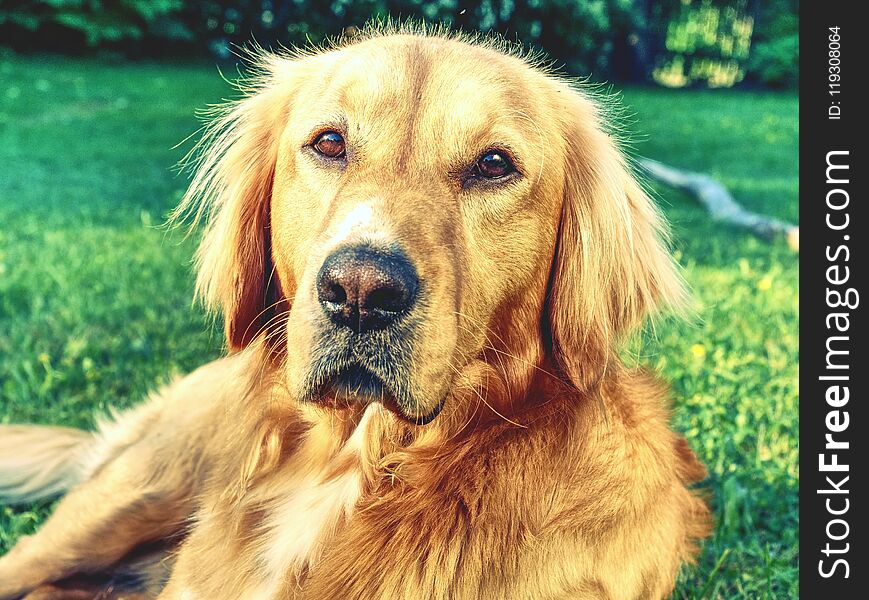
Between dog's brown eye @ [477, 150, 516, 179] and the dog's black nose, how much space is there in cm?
52

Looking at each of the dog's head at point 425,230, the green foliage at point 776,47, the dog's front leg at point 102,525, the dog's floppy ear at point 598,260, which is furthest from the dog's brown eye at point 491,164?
the green foliage at point 776,47

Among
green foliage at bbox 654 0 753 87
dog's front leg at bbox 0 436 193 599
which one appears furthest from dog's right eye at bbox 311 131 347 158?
green foliage at bbox 654 0 753 87

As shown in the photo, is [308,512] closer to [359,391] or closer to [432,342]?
[359,391]

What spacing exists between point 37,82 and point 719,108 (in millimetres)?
13395

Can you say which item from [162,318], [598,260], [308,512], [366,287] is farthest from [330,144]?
[162,318]

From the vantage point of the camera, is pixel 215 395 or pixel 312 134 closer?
pixel 312 134

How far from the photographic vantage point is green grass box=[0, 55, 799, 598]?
3.54 meters

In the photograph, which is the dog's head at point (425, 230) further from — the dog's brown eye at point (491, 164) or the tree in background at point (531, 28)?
the tree in background at point (531, 28)

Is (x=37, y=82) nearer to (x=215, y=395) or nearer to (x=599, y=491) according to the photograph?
(x=215, y=395)

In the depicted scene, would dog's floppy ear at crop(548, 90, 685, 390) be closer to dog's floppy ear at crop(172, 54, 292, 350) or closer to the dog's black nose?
the dog's black nose

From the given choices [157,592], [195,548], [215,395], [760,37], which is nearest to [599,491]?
[195,548]

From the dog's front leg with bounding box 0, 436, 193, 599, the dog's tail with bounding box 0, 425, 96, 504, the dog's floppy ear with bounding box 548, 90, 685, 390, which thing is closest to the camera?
the dog's floppy ear with bounding box 548, 90, 685, 390

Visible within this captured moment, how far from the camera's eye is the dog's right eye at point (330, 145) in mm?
2465
